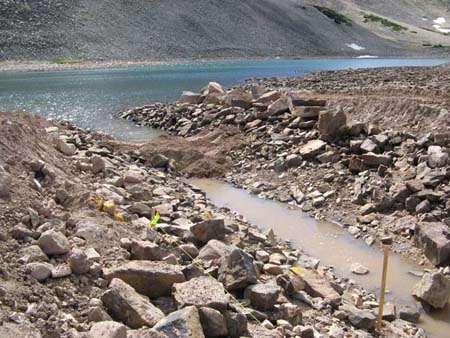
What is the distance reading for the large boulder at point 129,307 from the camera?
526cm

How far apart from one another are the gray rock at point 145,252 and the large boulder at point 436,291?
4552mm

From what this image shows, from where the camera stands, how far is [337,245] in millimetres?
10945

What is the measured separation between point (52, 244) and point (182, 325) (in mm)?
2076

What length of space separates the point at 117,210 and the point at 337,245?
4.96 m

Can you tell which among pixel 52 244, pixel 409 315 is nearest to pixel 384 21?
pixel 409 315

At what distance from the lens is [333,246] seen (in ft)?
35.8

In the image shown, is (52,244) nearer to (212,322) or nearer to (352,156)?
(212,322)

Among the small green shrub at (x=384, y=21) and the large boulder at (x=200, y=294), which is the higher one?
the small green shrub at (x=384, y=21)

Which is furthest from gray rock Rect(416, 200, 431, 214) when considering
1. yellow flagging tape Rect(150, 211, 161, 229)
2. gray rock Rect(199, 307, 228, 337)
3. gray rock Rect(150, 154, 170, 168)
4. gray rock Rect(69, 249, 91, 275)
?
gray rock Rect(69, 249, 91, 275)

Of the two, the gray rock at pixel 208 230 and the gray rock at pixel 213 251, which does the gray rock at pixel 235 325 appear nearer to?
the gray rock at pixel 213 251

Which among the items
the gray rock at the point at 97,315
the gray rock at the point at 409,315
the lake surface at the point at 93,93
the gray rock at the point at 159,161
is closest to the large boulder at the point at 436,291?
the gray rock at the point at 409,315

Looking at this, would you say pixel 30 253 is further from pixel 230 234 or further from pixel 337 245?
pixel 337 245

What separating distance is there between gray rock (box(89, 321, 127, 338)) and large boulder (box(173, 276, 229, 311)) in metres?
0.96

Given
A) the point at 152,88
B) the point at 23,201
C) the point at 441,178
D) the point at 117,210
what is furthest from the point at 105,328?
the point at 152,88
